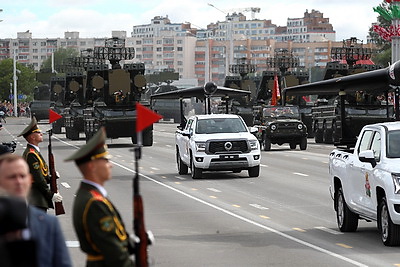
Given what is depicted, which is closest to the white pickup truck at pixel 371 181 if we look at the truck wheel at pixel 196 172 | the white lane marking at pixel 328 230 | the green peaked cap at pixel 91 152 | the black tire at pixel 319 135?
the white lane marking at pixel 328 230

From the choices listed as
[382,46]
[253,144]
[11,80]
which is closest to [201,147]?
[253,144]

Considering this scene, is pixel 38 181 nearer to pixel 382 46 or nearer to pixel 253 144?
pixel 253 144

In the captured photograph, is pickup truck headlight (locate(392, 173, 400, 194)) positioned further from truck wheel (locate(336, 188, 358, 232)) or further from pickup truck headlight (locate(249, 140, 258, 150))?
pickup truck headlight (locate(249, 140, 258, 150))

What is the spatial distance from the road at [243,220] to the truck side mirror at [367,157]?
109cm

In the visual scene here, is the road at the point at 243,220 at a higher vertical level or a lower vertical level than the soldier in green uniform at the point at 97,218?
lower

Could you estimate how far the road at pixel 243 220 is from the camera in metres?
14.4

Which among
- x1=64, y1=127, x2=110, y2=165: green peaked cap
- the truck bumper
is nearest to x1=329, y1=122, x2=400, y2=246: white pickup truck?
x1=64, y1=127, x2=110, y2=165: green peaked cap

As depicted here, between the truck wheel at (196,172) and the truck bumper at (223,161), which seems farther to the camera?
the truck wheel at (196,172)

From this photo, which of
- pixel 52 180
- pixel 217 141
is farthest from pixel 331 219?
pixel 217 141

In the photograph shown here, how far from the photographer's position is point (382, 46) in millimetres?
153750

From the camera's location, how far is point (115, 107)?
166 feet

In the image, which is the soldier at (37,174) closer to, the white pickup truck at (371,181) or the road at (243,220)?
the road at (243,220)

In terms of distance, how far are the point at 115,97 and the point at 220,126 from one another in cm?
2219

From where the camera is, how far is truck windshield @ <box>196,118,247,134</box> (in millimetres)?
30453
